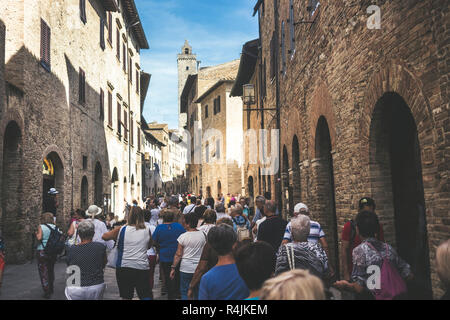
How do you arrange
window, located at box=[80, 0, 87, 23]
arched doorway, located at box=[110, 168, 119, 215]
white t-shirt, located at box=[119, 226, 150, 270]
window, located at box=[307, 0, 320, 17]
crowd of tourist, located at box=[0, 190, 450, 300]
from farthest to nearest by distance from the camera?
arched doorway, located at box=[110, 168, 119, 215], window, located at box=[80, 0, 87, 23], window, located at box=[307, 0, 320, 17], white t-shirt, located at box=[119, 226, 150, 270], crowd of tourist, located at box=[0, 190, 450, 300]

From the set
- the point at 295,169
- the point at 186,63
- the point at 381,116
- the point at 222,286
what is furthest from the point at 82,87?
the point at 186,63

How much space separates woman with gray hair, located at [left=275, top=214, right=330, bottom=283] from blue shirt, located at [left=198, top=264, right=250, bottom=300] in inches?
28.3

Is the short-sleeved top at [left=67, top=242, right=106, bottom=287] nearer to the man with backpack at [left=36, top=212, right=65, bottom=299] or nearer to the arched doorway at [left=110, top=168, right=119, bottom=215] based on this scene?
the man with backpack at [left=36, top=212, right=65, bottom=299]

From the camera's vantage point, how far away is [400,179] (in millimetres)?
5707

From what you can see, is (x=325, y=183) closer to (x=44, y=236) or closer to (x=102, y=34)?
(x=44, y=236)

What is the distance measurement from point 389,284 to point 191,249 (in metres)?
2.57

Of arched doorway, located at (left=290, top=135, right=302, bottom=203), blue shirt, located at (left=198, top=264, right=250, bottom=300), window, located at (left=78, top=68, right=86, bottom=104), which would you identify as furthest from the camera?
window, located at (left=78, top=68, right=86, bottom=104)

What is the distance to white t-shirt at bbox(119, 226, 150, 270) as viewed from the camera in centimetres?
510

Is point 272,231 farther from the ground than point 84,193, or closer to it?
closer to it

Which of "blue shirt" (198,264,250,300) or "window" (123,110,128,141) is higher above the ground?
"window" (123,110,128,141)

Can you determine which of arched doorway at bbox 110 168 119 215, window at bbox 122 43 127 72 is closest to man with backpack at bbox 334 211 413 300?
arched doorway at bbox 110 168 119 215

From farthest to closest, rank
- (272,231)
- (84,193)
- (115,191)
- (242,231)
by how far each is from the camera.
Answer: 1. (115,191)
2. (84,193)
3. (242,231)
4. (272,231)

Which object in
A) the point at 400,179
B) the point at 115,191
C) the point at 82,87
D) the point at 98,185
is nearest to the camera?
the point at 400,179

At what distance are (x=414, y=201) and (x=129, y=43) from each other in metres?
22.2
